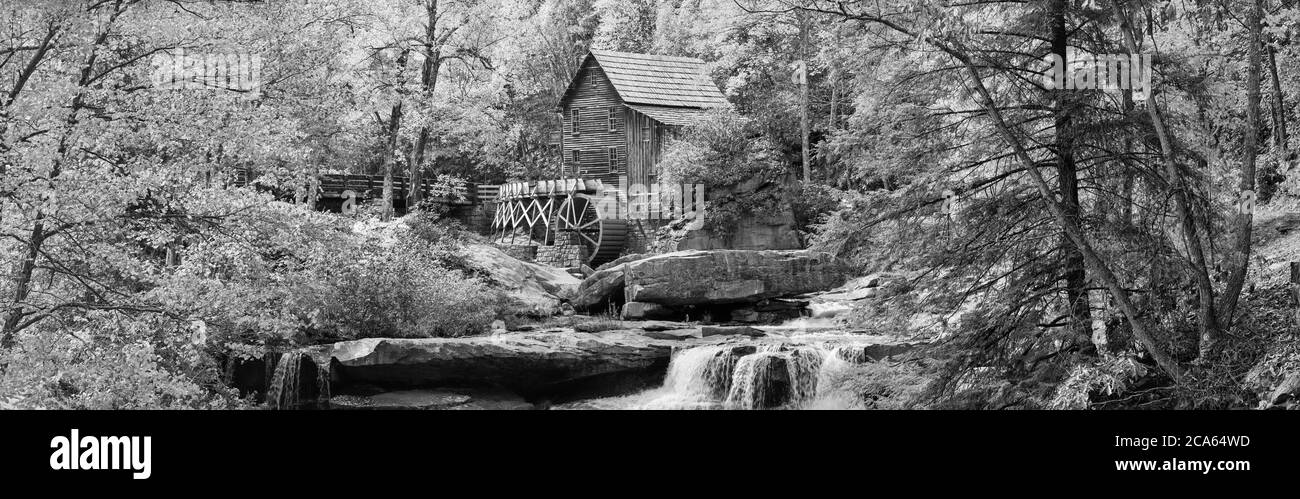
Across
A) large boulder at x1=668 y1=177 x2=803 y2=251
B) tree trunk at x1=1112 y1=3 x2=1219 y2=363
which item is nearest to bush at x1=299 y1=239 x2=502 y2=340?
large boulder at x1=668 y1=177 x2=803 y2=251

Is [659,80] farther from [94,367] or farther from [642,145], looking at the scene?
[94,367]

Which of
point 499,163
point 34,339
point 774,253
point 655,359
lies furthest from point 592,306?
point 499,163

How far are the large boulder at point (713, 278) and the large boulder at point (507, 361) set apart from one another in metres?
3.54

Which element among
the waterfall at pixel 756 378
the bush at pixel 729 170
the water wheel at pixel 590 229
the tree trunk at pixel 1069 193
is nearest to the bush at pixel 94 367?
the tree trunk at pixel 1069 193

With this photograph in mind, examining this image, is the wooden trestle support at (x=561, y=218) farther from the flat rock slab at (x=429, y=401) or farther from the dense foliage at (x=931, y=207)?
the dense foliage at (x=931, y=207)

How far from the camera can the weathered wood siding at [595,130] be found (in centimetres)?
3124

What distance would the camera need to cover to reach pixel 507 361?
50.7ft

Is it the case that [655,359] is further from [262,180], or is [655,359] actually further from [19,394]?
[19,394]

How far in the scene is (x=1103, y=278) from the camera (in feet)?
26.4

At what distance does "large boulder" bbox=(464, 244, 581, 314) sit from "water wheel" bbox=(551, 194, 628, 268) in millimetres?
5878

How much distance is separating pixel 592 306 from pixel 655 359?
5275mm

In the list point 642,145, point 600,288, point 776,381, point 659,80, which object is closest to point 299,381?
point 776,381

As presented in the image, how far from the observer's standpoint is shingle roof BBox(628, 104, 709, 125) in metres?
29.8

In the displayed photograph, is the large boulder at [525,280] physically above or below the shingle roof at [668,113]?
below
